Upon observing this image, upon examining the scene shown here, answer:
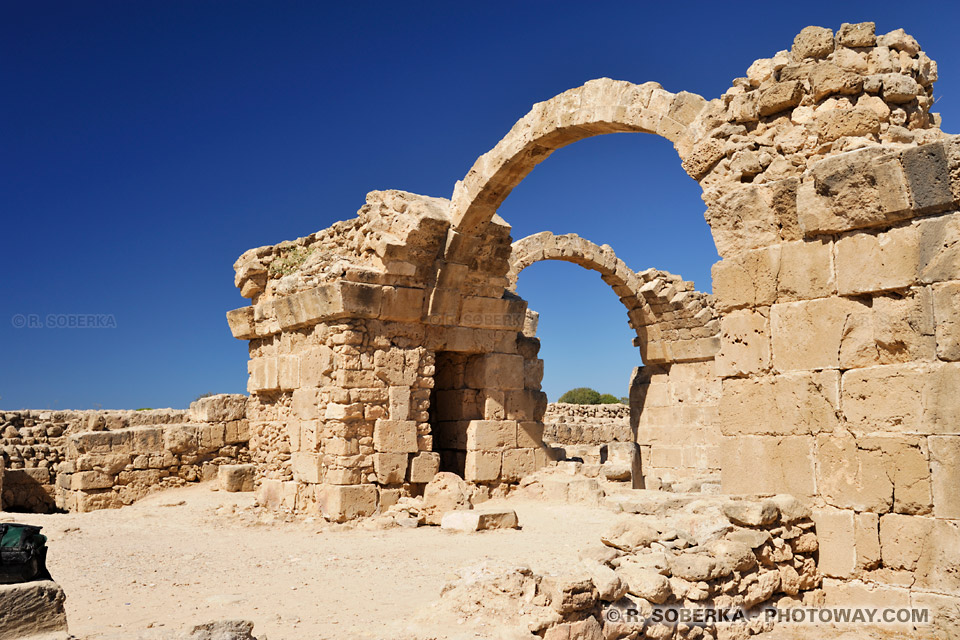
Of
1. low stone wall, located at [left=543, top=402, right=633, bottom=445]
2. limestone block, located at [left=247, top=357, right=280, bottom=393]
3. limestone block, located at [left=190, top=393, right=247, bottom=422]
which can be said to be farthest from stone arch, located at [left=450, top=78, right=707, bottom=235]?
low stone wall, located at [left=543, top=402, right=633, bottom=445]

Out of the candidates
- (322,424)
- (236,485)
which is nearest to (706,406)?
(322,424)

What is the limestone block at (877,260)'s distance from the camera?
423 cm

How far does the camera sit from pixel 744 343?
4988mm

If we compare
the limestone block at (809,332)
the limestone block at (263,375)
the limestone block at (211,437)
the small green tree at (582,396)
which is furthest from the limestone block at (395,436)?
the small green tree at (582,396)

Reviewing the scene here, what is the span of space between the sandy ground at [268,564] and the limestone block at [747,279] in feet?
6.84

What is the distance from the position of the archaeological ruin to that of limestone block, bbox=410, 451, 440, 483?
0.03m

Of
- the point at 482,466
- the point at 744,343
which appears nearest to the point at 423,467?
the point at 482,466

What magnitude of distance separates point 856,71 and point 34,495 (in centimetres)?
1184

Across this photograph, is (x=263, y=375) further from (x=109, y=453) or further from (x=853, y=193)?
(x=853, y=193)

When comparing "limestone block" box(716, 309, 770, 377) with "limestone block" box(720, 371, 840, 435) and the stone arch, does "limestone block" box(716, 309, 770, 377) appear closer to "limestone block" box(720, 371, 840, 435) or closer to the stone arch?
"limestone block" box(720, 371, 840, 435)

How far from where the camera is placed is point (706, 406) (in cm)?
1222

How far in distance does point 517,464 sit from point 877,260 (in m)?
6.01

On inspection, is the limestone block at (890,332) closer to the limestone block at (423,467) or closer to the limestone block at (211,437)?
the limestone block at (423,467)

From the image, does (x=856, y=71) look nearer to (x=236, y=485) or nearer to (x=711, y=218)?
(x=711, y=218)
